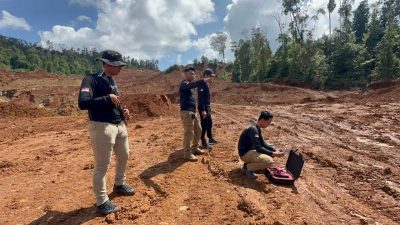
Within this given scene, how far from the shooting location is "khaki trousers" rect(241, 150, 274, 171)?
586cm

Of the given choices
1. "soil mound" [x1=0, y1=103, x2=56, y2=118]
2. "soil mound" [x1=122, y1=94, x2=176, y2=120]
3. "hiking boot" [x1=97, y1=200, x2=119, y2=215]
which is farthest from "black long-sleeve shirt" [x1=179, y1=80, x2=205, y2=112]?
"soil mound" [x1=0, y1=103, x2=56, y2=118]

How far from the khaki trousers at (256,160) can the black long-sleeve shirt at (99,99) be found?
2445mm

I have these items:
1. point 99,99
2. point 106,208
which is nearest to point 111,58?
point 99,99

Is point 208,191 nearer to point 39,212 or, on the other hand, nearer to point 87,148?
point 39,212

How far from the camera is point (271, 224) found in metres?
4.39

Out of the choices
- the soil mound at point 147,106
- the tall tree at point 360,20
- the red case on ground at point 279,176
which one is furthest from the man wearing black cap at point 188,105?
the tall tree at point 360,20

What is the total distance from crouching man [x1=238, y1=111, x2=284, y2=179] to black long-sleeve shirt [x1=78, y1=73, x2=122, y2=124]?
2.38 metres

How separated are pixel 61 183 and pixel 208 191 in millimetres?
2745

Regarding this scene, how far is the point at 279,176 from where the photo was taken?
577cm

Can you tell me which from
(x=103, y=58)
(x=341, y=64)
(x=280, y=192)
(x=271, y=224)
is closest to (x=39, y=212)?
(x=103, y=58)

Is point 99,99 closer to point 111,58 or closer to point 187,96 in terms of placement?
point 111,58

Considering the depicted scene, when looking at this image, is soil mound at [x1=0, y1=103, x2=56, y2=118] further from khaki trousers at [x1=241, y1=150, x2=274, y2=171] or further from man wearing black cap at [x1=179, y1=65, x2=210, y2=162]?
khaki trousers at [x1=241, y1=150, x2=274, y2=171]

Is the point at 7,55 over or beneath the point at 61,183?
over

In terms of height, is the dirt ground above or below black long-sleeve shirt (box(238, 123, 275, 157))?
below
